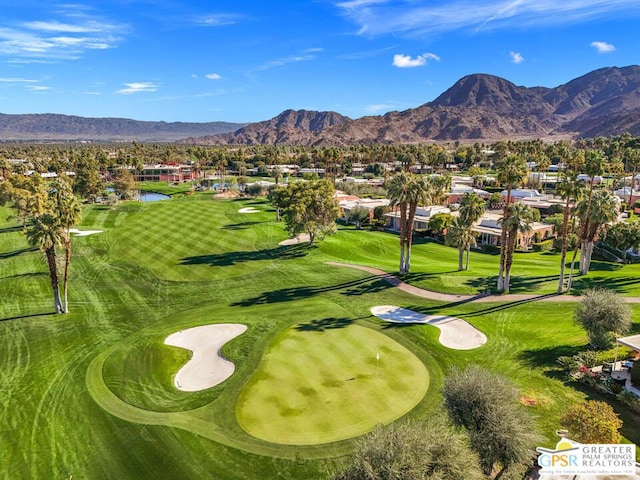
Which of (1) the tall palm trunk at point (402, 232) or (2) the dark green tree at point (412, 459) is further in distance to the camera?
(1) the tall palm trunk at point (402, 232)

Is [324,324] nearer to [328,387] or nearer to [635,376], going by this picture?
[328,387]

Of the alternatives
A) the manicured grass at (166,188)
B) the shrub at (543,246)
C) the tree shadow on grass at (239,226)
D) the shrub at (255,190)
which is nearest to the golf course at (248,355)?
the shrub at (543,246)

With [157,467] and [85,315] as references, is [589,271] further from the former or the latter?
[85,315]

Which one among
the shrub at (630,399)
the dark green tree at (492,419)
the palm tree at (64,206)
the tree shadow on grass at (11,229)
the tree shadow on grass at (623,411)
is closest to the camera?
the dark green tree at (492,419)

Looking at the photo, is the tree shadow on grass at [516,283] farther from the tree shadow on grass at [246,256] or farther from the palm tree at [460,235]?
the tree shadow on grass at [246,256]

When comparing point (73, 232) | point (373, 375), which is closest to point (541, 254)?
point (373, 375)

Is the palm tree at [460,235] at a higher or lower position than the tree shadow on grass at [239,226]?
higher
